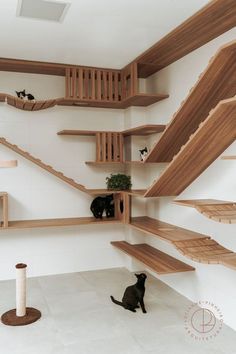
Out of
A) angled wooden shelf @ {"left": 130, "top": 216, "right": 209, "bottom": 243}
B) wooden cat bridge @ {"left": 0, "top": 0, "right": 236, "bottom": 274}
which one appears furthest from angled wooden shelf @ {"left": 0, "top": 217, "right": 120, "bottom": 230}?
angled wooden shelf @ {"left": 130, "top": 216, "right": 209, "bottom": 243}

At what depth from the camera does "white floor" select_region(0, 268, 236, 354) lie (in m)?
2.69

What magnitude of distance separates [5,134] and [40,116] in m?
0.50

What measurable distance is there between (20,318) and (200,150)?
2205 mm

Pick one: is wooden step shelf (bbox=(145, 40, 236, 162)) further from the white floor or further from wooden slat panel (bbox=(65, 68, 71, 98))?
the white floor

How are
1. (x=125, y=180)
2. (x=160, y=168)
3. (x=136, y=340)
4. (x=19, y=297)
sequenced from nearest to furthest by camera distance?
1. (x=136, y=340)
2. (x=19, y=297)
3. (x=160, y=168)
4. (x=125, y=180)

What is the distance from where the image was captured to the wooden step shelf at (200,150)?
2.58 meters

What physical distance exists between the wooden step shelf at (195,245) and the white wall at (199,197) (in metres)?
0.08

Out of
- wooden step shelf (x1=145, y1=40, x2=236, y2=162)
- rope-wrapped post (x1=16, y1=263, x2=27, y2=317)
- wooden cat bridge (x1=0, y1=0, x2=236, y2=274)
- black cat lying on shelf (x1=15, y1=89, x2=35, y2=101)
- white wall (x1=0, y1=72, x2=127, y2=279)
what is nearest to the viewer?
wooden step shelf (x1=145, y1=40, x2=236, y2=162)

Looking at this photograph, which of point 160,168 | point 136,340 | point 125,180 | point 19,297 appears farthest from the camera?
point 125,180

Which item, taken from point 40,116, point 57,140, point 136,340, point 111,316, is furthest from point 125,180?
point 136,340

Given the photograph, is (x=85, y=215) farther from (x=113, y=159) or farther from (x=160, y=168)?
(x=160, y=168)

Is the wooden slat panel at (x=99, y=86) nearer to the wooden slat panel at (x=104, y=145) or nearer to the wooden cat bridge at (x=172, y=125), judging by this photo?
the wooden cat bridge at (x=172, y=125)

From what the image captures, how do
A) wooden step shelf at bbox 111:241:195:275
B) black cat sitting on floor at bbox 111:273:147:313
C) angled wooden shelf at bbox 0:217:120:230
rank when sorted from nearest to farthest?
black cat sitting on floor at bbox 111:273:147:313, wooden step shelf at bbox 111:241:195:275, angled wooden shelf at bbox 0:217:120:230

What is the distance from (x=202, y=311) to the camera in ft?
11.0
